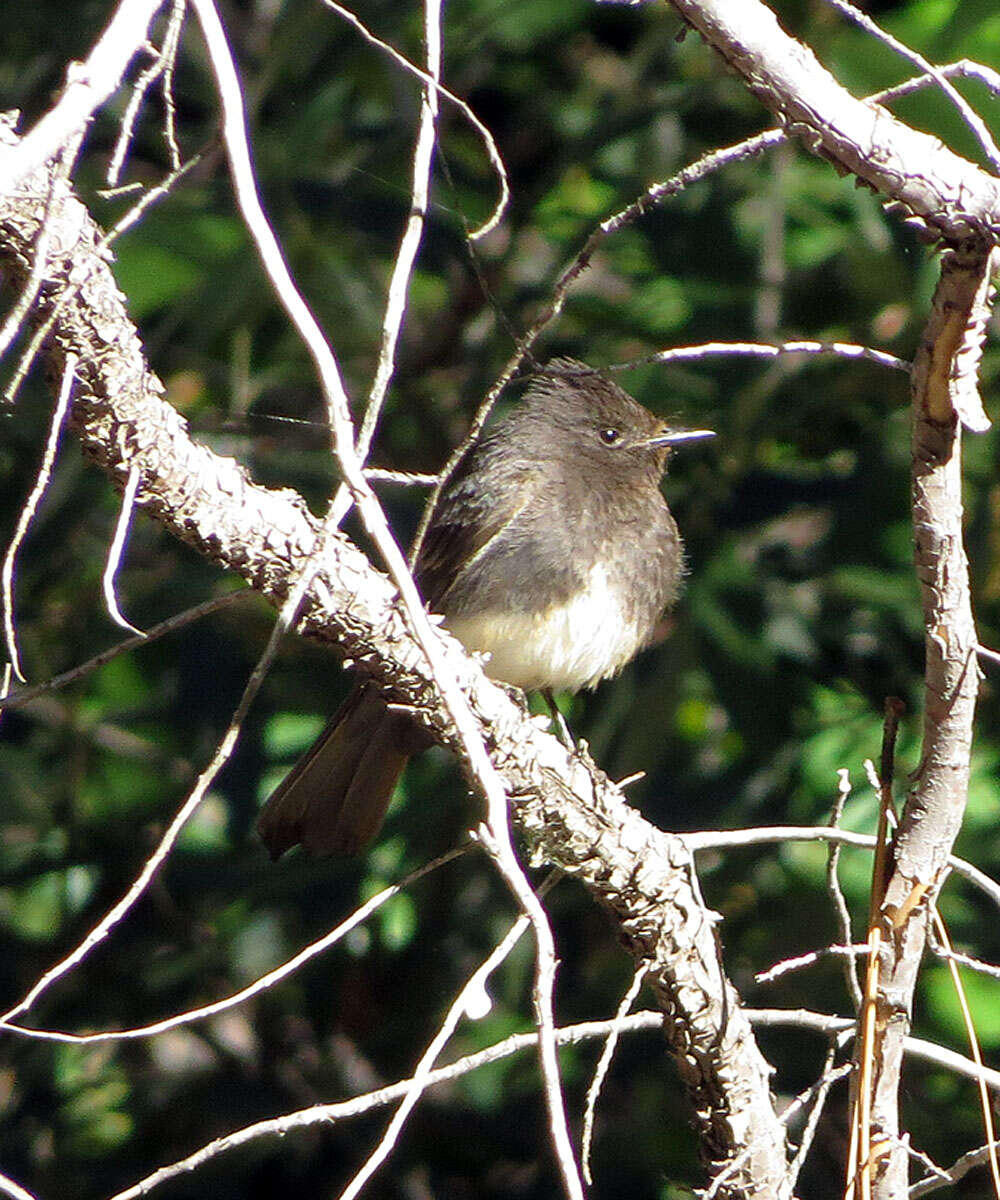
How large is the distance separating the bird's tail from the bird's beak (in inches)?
44.9

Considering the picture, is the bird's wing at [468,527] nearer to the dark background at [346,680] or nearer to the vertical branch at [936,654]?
the dark background at [346,680]

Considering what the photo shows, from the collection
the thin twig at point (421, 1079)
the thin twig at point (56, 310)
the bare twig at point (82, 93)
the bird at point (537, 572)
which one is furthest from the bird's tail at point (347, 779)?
the bare twig at point (82, 93)

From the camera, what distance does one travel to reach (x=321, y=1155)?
5.23 meters

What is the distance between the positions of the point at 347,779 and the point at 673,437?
4.56 feet

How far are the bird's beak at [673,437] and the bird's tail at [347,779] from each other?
3.74 feet

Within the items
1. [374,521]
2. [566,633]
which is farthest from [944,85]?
[566,633]

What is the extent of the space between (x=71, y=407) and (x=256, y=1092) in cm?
348

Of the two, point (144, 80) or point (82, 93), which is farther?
point (144, 80)

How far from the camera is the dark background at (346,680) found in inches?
190

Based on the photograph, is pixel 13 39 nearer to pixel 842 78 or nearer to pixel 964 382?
pixel 842 78

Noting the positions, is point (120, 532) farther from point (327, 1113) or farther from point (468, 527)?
point (468, 527)

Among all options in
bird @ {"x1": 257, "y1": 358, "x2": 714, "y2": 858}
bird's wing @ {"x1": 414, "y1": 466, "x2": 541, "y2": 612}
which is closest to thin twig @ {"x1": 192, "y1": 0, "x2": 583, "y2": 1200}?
bird @ {"x1": 257, "y1": 358, "x2": 714, "y2": 858}

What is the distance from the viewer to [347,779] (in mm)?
4375

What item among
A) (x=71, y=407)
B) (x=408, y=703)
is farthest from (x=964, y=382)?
(x=71, y=407)
